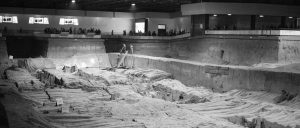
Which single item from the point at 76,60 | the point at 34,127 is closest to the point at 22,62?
the point at 76,60

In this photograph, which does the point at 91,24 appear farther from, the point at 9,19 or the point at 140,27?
the point at 9,19

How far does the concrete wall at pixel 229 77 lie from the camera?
485 inches

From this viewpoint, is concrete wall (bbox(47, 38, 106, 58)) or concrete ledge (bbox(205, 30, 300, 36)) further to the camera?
concrete wall (bbox(47, 38, 106, 58))

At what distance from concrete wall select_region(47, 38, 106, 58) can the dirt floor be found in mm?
11861

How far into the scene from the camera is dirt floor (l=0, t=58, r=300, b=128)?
29.1 feet

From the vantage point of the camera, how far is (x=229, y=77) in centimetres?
1420

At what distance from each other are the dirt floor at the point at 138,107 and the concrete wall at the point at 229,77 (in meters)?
0.43

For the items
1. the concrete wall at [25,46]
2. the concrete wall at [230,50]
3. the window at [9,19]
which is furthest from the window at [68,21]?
the concrete wall at [230,50]

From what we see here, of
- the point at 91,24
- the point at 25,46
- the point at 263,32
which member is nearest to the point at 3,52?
the point at 25,46

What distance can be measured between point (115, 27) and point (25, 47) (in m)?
10.3

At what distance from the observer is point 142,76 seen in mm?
17953

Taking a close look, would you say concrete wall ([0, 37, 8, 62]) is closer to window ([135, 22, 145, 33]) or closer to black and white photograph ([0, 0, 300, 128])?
black and white photograph ([0, 0, 300, 128])

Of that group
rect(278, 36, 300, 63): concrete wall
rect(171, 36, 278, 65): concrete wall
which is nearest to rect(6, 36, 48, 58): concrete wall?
rect(171, 36, 278, 65): concrete wall

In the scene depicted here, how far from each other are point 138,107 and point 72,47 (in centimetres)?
1828
